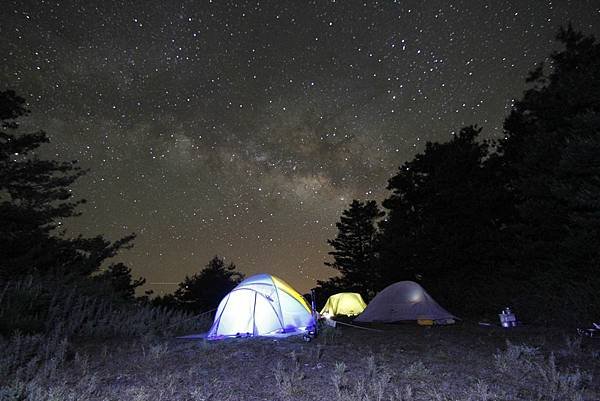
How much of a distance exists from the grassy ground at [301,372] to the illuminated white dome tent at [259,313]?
6.87ft

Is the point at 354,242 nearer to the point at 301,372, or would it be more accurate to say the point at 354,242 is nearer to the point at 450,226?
the point at 450,226

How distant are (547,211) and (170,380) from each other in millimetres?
13836

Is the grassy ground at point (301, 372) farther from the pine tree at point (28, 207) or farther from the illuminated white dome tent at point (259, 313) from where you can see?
the pine tree at point (28, 207)

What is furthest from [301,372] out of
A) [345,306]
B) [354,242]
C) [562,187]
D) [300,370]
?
[354,242]

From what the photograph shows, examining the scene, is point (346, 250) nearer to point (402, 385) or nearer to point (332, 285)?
point (332, 285)

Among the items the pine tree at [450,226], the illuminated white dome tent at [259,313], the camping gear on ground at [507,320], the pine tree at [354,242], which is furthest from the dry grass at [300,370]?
the pine tree at [354,242]

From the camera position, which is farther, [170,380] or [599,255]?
[599,255]

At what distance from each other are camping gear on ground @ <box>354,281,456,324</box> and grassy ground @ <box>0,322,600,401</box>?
5736mm

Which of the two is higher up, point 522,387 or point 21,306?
point 21,306

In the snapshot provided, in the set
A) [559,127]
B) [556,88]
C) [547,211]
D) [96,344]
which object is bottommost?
[96,344]

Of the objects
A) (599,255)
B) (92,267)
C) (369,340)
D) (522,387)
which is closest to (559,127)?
(599,255)

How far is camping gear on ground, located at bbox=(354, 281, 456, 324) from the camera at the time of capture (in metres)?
14.2

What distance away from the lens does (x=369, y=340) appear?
30.2ft

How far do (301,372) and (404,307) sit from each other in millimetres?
9971
